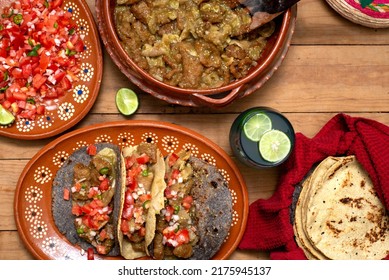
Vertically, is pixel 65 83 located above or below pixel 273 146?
above

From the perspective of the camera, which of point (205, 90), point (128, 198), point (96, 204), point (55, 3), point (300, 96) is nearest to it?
point (205, 90)

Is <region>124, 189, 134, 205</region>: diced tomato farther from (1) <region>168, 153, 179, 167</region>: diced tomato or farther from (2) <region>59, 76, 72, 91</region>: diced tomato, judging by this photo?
(2) <region>59, 76, 72, 91</region>: diced tomato

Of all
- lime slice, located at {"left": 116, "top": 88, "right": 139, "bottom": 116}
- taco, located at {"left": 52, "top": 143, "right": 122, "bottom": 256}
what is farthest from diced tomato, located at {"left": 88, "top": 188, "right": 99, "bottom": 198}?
lime slice, located at {"left": 116, "top": 88, "right": 139, "bottom": 116}

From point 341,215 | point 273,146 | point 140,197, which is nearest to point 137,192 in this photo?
point 140,197

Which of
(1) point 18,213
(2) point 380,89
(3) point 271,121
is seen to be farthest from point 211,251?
(2) point 380,89

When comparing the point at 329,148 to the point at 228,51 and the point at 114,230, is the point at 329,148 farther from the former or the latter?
the point at 114,230

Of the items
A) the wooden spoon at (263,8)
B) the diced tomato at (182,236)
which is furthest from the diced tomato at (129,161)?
the wooden spoon at (263,8)

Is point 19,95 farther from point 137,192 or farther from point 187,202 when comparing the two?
point 187,202

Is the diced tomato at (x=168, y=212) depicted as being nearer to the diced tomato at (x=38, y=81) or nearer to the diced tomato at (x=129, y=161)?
the diced tomato at (x=129, y=161)

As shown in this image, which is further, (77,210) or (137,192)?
(77,210)
